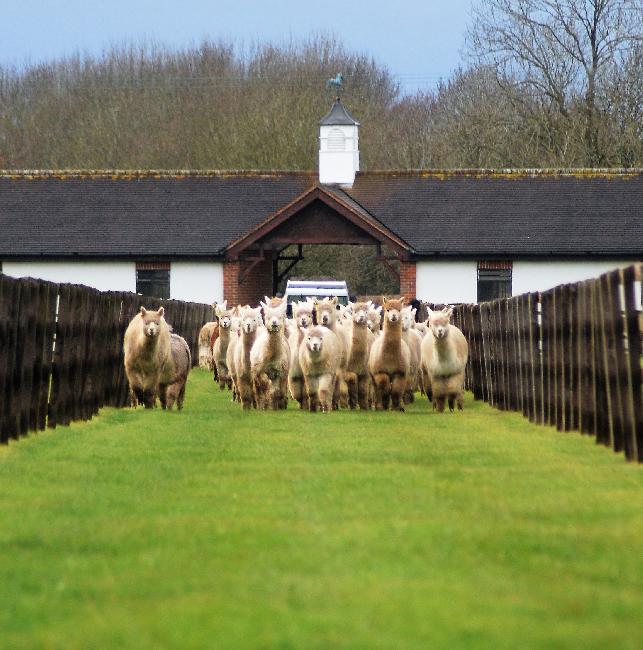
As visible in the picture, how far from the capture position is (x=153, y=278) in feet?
175

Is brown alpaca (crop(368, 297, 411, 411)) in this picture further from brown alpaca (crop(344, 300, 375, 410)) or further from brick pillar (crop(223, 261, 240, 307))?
brick pillar (crop(223, 261, 240, 307))

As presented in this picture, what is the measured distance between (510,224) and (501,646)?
47.9 meters

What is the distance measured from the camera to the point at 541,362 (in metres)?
20.2

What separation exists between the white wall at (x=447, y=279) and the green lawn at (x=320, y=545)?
35.5 metres

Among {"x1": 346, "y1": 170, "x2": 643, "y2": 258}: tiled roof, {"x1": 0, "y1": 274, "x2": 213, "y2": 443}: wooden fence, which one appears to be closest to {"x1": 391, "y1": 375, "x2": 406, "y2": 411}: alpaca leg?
{"x1": 0, "y1": 274, "x2": 213, "y2": 443}: wooden fence

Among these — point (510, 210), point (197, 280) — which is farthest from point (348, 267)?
point (197, 280)

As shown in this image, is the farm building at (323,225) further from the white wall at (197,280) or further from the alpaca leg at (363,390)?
the alpaca leg at (363,390)

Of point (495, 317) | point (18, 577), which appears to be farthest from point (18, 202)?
point (18, 577)

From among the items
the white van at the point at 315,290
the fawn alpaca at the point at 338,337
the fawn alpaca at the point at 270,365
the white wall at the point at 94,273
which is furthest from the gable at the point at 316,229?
the fawn alpaca at the point at 270,365

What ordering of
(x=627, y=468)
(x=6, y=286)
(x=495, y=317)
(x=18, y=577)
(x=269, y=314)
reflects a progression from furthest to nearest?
(x=495, y=317) → (x=269, y=314) → (x=6, y=286) → (x=627, y=468) → (x=18, y=577)

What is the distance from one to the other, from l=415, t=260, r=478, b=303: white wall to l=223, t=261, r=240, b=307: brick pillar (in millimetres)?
5942

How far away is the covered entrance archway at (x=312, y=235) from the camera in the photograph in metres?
50.5

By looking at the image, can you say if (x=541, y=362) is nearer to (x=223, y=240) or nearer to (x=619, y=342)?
(x=619, y=342)

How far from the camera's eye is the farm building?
5162 centimetres
